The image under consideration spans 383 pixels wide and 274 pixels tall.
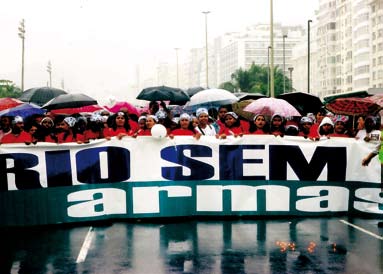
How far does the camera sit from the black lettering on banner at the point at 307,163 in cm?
1115

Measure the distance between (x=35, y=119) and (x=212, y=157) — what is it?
3.70 m

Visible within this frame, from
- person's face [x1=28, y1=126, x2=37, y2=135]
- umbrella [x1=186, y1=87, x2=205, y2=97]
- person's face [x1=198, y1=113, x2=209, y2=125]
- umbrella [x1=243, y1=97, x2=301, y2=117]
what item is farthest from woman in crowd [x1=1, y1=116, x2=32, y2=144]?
umbrella [x1=186, y1=87, x2=205, y2=97]

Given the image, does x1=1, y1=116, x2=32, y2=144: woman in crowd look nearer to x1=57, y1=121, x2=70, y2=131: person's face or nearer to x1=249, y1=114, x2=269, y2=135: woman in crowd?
x1=57, y1=121, x2=70, y2=131: person's face

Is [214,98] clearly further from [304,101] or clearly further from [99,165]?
[99,165]

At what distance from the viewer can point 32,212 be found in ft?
34.4

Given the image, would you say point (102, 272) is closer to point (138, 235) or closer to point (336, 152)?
point (138, 235)

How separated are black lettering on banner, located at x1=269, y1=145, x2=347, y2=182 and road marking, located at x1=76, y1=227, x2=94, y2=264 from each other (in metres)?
3.28

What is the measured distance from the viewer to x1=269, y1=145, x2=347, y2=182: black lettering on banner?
1115 centimetres

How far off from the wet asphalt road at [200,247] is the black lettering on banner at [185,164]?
0.80m

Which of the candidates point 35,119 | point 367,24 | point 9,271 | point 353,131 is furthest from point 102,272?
point 367,24

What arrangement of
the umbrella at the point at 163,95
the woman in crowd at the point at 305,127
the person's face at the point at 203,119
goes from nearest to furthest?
1. the woman in crowd at the point at 305,127
2. the person's face at the point at 203,119
3. the umbrella at the point at 163,95

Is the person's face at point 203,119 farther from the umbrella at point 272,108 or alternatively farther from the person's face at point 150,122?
the umbrella at point 272,108

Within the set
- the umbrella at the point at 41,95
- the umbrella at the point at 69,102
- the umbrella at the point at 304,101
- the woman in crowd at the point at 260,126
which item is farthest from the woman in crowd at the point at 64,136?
the umbrella at the point at 41,95

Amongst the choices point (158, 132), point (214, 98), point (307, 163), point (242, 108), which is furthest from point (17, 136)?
point (242, 108)
